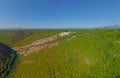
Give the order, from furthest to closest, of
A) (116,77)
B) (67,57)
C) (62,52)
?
(62,52)
(67,57)
(116,77)

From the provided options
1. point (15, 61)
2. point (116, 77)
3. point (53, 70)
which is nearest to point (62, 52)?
point (53, 70)

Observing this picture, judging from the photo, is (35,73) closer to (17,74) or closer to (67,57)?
(17,74)

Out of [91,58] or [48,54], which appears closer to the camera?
[91,58]

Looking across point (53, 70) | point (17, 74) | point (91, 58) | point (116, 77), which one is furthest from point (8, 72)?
point (116, 77)

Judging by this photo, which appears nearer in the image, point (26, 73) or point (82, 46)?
point (26, 73)

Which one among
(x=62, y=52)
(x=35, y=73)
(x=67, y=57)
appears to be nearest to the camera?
(x=35, y=73)

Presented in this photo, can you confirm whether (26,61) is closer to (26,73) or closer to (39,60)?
(39,60)

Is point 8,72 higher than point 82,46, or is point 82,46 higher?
point 82,46
